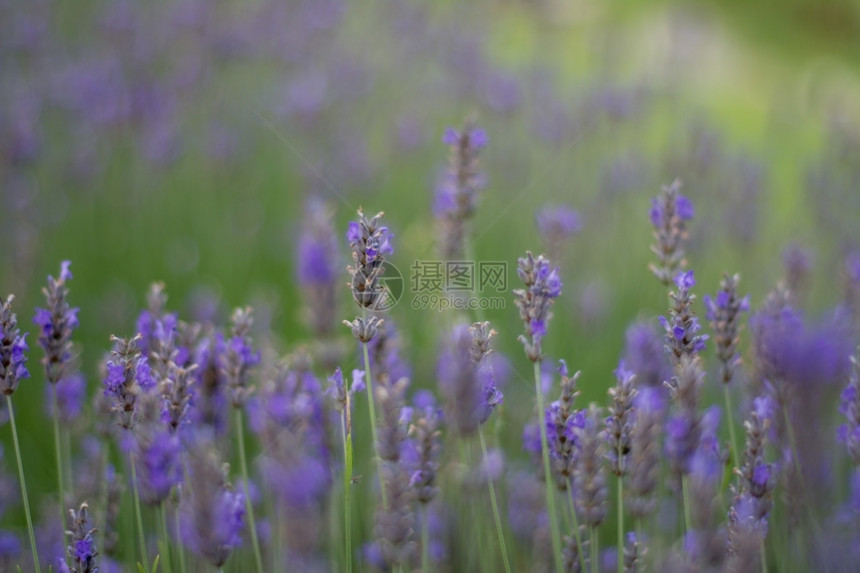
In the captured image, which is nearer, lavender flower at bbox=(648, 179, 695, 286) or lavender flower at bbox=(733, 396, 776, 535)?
lavender flower at bbox=(733, 396, 776, 535)

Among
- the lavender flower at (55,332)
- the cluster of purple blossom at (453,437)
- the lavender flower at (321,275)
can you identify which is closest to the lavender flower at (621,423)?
the cluster of purple blossom at (453,437)

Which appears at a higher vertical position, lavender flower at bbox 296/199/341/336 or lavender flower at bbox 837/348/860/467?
lavender flower at bbox 296/199/341/336

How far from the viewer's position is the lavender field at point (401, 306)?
4.48 ft

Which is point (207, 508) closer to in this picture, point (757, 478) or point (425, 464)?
point (425, 464)

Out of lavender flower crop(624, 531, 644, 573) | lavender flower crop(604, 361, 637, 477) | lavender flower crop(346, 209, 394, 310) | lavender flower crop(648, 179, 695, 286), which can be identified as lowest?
lavender flower crop(624, 531, 644, 573)

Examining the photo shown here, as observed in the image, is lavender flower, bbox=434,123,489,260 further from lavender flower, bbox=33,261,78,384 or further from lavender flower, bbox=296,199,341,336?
lavender flower, bbox=33,261,78,384

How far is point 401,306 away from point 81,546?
8.13ft

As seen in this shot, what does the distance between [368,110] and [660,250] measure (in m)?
4.81

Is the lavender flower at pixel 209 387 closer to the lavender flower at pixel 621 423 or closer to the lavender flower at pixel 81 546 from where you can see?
the lavender flower at pixel 81 546

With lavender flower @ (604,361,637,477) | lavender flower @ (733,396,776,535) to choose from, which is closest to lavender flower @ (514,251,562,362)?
lavender flower @ (604,361,637,477)

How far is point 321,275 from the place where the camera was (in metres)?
2.18

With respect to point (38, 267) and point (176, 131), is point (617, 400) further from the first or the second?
point (176, 131)

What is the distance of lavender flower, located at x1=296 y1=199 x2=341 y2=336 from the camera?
2023mm

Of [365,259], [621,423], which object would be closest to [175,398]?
[365,259]
